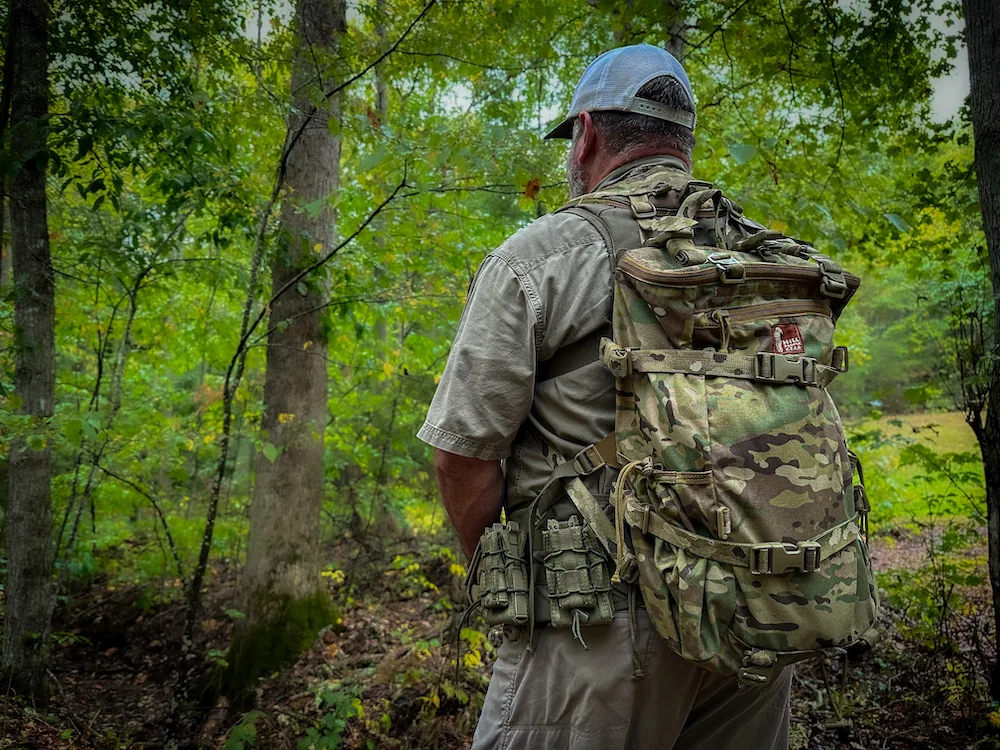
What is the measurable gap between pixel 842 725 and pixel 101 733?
4088 mm

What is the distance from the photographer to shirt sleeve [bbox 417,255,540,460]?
1504mm

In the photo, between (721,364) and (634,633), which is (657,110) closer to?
(721,364)

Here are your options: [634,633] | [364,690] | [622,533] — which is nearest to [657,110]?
[622,533]

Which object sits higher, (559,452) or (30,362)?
(30,362)

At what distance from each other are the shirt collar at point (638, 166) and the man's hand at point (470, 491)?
826 mm

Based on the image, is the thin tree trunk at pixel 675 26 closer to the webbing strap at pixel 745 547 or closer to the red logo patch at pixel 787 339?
the red logo patch at pixel 787 339

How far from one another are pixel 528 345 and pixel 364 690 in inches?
136

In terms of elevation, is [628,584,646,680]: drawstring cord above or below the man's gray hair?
below

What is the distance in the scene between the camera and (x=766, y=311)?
4.69ft

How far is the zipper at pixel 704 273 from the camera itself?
1.36 metres

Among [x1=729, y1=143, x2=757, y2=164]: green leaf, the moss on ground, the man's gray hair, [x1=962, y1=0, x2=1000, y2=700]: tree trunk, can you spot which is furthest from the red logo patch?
the moss on ground

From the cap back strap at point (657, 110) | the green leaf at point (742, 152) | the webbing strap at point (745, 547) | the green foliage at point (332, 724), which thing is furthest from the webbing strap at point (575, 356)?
the green foliage at point (332, 724)

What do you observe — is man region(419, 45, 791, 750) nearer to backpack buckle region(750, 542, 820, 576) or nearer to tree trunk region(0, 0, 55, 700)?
backpack buckle region(750, 542, 820, 576)

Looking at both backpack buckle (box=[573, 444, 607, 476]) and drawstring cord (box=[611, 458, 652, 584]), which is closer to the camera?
drawstring cord (box=[611, 458, 652, 584])
